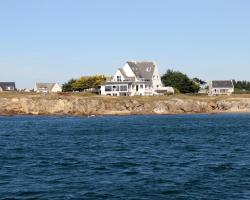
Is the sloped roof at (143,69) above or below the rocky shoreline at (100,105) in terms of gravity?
above

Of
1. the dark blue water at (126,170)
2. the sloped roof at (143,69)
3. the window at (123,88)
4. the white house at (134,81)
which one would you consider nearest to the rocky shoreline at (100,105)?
the window at (123,88)

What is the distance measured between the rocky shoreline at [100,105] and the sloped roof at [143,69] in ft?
91.5

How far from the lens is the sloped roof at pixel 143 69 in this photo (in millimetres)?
191775

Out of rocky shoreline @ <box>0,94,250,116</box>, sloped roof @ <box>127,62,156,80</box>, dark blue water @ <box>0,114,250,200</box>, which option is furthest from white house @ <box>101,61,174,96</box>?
dark blue water @ <box>0,114,250,200</box>

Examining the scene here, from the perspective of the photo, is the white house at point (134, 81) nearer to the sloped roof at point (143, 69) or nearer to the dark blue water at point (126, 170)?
the sloped roof at point (143, 69)

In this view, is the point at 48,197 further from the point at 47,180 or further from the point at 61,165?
the point at 61,165

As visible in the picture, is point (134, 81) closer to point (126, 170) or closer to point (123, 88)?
point (123, 88)

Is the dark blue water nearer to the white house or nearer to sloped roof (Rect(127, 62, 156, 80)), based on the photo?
the white house

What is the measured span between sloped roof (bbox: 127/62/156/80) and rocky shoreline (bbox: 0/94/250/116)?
27.9m

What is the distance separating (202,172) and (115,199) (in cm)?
1152

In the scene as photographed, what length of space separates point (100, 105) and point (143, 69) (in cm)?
4213

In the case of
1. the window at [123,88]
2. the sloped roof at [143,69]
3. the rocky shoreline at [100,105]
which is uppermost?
the sloped roof at [143,69]

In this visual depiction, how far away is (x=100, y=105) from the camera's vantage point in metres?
158

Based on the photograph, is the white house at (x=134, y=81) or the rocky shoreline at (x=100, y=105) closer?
the rocky shoreline at (x=100, y=105)
